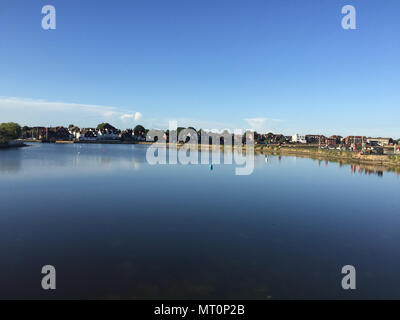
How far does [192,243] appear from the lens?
15.0 metres

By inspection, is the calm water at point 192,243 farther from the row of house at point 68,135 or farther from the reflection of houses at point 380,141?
the row of house at point 68,135

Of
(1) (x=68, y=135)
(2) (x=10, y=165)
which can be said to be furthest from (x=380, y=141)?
(1) (x=68, y=135)

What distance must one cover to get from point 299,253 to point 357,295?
12.6 ft

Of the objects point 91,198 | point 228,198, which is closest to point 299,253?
point 228,198

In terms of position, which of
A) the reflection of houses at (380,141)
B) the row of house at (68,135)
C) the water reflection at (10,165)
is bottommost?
the water reflection at (10,165)

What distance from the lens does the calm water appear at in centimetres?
1066

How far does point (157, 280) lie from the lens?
10.9 m

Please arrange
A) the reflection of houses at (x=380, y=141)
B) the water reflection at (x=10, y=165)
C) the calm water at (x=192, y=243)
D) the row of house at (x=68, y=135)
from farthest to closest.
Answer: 1. the row of house at (x=68, y=135)
2. the reflection of houses at (x=380, y=141)
3. the water reflection at (x=10, y=165)
4. the calm water at (x=192, y=243)

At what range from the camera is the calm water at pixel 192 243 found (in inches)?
420

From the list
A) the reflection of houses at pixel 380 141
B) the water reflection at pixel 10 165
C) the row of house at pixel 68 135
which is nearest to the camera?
the water reflection at pixel 10 165

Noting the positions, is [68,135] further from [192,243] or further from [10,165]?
[192,243]

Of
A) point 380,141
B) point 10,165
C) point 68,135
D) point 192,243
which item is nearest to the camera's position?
point 192,243

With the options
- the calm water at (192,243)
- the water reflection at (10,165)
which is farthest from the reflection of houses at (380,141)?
the water reflection at (10,165)
